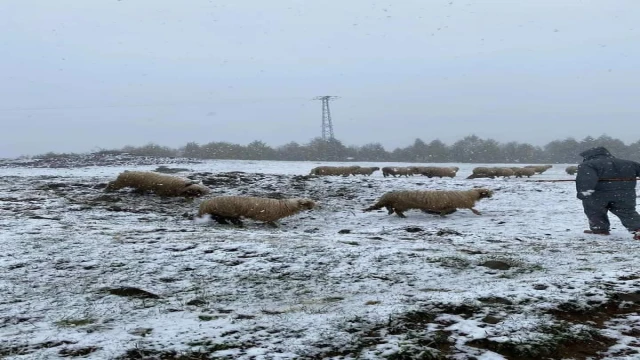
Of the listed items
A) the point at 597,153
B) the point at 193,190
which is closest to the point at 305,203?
the point at 193,190

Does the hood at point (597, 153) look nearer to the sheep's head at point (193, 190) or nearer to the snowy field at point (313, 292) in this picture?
the snowy field at point (313, 292)

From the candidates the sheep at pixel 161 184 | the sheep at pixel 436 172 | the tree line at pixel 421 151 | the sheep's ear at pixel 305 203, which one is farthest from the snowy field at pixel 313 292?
the tree line at pixel 421 151

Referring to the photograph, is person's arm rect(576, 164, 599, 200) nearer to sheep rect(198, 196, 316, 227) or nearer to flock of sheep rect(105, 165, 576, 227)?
flock of sheep rect(105, 165, 576, 227)

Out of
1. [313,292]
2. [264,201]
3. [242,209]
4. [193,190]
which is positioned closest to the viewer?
[313,292]

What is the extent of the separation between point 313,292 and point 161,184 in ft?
33.0

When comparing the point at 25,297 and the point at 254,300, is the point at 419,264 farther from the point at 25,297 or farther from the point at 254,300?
the point at 25,297

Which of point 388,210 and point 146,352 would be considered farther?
point 388,210

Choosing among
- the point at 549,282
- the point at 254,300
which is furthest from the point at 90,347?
the point at 549,282

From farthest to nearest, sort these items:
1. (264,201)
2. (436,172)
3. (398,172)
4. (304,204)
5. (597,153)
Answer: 1. (398,172)
2. (436,172)
3. (304,204)
4. (264,201)
5. (597,153)

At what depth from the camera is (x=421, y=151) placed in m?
73.5

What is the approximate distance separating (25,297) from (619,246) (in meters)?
8.50

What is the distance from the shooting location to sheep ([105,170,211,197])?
13.6 metres

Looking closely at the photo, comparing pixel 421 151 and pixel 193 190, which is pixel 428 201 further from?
pixel 421 151

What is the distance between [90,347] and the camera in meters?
3.38
